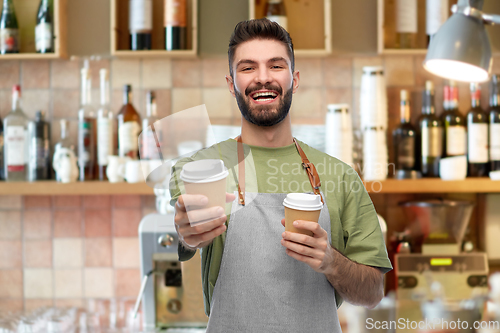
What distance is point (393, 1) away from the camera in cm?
186

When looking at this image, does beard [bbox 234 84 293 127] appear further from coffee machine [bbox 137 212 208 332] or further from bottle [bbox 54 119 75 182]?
bottle [bbox 54 119 75 182]

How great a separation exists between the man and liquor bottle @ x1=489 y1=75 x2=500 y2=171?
1.02 metres

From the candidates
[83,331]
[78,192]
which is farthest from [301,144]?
[83,331]

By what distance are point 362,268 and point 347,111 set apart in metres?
0.93

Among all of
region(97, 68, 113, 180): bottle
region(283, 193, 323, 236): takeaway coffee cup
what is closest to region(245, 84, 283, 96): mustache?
region(283, 193, 323, 236): takeaway coffee cup

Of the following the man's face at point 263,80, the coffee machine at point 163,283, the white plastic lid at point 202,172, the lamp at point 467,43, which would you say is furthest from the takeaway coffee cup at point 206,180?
the coffee machine at point 163,283

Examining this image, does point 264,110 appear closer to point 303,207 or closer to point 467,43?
point 303,207

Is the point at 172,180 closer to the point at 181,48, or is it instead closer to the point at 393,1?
the point at 181,48

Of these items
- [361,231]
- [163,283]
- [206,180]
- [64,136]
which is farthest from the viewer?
[64,136]

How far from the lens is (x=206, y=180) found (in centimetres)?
69

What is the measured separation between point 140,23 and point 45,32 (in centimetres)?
40

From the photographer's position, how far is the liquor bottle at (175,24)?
5.67ft

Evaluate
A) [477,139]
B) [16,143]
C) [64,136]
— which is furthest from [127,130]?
[477,139]

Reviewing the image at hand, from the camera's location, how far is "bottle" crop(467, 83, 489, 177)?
169 centimetres
